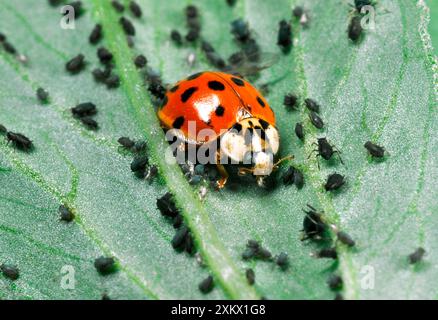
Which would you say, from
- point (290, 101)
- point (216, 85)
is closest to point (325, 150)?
point (290, 101)

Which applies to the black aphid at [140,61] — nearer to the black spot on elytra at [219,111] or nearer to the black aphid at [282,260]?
the black spot on elytra at [219,111]

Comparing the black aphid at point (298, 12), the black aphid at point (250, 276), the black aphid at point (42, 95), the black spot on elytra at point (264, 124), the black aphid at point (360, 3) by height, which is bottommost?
the black aphid at point (250, 276)

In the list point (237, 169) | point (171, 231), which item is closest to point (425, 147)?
point (237, 169)

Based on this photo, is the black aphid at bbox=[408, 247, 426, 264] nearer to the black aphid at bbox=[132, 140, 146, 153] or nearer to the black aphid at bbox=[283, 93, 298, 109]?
the black aphid at bbox=[283, 93, 298, 109]

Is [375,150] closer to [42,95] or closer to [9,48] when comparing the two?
[42,95]

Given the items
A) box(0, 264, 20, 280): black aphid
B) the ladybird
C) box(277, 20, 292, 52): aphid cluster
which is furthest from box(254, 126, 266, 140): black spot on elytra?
box(0, 264, 20, 280): black aphid

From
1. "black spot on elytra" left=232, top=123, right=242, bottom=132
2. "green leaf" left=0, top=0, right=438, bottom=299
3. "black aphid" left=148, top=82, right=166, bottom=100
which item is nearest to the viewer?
"green leaf" left=0, top=0, right=438, bottom=299

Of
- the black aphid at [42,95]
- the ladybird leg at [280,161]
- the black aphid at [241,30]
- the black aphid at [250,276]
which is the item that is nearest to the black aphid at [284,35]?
the black aphid at [241,30]
